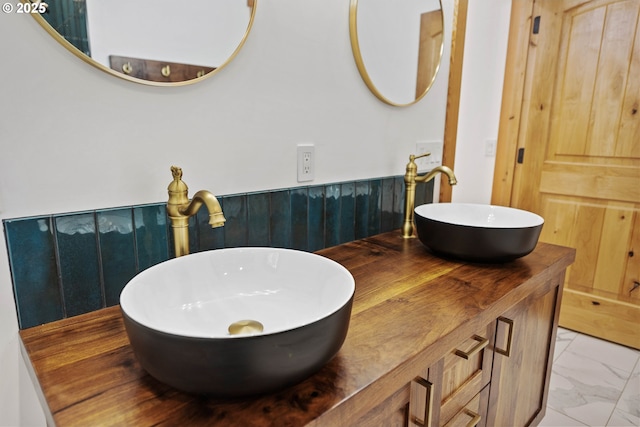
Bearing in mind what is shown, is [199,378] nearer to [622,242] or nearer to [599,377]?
[599,377]

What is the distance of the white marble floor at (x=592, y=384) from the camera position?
1676 millimetres

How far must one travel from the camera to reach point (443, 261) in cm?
119

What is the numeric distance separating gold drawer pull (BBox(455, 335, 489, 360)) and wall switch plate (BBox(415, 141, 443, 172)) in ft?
2.71

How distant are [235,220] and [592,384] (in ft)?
6.27

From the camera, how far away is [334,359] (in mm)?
672

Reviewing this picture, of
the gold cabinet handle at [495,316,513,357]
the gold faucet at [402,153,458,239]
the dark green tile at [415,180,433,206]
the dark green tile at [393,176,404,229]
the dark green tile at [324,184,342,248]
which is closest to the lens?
the gold cabinet handle at [495,316,513,357]

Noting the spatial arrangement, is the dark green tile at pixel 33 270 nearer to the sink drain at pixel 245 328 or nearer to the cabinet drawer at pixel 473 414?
the sink drain at pixel 245 328

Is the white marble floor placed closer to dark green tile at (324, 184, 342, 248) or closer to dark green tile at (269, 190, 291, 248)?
dark green tile at (324, 184, 342, 248)

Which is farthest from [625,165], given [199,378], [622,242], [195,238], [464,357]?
[199,378]

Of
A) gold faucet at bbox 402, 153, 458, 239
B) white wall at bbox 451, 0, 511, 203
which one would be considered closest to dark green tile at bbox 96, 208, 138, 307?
gold faucet at bbox 402, 153, 458, 239

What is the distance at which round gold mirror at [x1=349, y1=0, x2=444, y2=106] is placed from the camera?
1.28 m

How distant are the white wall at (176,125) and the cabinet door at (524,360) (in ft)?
2.13

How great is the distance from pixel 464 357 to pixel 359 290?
270 mm

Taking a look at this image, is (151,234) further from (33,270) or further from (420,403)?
(420,403)
